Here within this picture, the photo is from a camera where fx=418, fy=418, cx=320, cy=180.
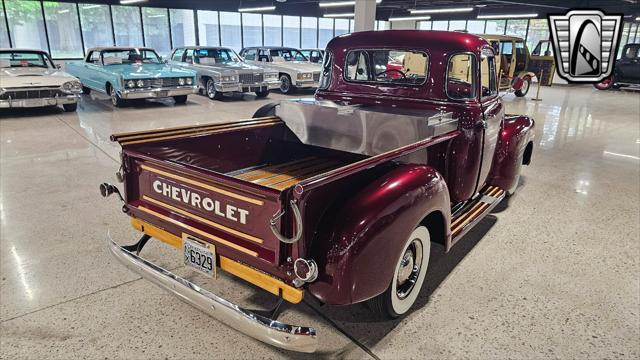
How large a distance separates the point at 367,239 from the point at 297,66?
12381 millimetres

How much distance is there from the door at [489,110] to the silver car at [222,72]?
29.0 feet

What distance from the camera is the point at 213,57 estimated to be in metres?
12.6

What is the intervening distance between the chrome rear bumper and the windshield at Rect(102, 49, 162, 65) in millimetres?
10113

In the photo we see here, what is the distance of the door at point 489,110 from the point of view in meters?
3.44

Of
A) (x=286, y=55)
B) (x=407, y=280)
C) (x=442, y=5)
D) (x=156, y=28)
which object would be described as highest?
(x=442, y=5)

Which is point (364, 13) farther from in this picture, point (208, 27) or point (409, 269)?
point (409, 269)

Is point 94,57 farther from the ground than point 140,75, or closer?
farther from the ground

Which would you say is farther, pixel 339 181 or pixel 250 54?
pixel 250 54

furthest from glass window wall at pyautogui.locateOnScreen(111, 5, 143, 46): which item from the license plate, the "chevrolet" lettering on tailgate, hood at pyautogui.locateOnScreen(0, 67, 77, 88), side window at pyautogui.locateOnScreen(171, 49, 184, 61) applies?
the license plate

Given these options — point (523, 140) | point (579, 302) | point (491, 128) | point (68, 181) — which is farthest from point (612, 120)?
point (68, 181)

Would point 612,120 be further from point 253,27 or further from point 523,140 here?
point 253,27

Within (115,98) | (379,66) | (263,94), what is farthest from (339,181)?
(263,94)

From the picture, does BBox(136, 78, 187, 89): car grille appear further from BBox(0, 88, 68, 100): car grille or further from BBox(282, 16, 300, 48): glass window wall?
BBox(282, 16, 300, 48): glass window wall

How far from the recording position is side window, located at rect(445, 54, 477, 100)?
11.2 feet
